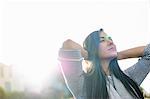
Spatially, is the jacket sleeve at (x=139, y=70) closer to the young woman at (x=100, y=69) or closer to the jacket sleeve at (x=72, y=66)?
the young woman at (x=100, y=69)

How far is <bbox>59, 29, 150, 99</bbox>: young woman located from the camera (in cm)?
129

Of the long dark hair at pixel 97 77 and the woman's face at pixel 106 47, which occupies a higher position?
the woman's face at pixel 106 47

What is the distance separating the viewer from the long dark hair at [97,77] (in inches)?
52.6

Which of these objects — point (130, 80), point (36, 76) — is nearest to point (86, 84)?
point (130, 80)

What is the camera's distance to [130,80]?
134 cm

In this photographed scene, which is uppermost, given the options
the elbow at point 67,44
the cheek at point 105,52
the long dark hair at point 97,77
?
the elbow at point 67,44

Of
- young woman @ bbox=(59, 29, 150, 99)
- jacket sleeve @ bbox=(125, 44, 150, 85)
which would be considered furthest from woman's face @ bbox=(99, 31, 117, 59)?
jacket sleeve @ bbox=(125, 44, 150, 85)

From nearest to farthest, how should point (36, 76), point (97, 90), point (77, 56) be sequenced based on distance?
point (77, 56) → point (97, 90) → point (36, 76)

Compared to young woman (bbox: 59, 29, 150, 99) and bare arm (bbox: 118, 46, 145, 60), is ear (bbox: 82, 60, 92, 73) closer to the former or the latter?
young woman (bbox: 59, 29, 150, 99)

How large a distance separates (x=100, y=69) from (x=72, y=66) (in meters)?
0.14

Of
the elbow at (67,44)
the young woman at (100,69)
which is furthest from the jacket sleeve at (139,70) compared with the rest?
A: the elbow at (67,44)

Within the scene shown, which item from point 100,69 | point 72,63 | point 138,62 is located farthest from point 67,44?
point 138,62

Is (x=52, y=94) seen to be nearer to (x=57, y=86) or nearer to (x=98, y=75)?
(x=57, y=86)

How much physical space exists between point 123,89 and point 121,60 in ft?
0.43
